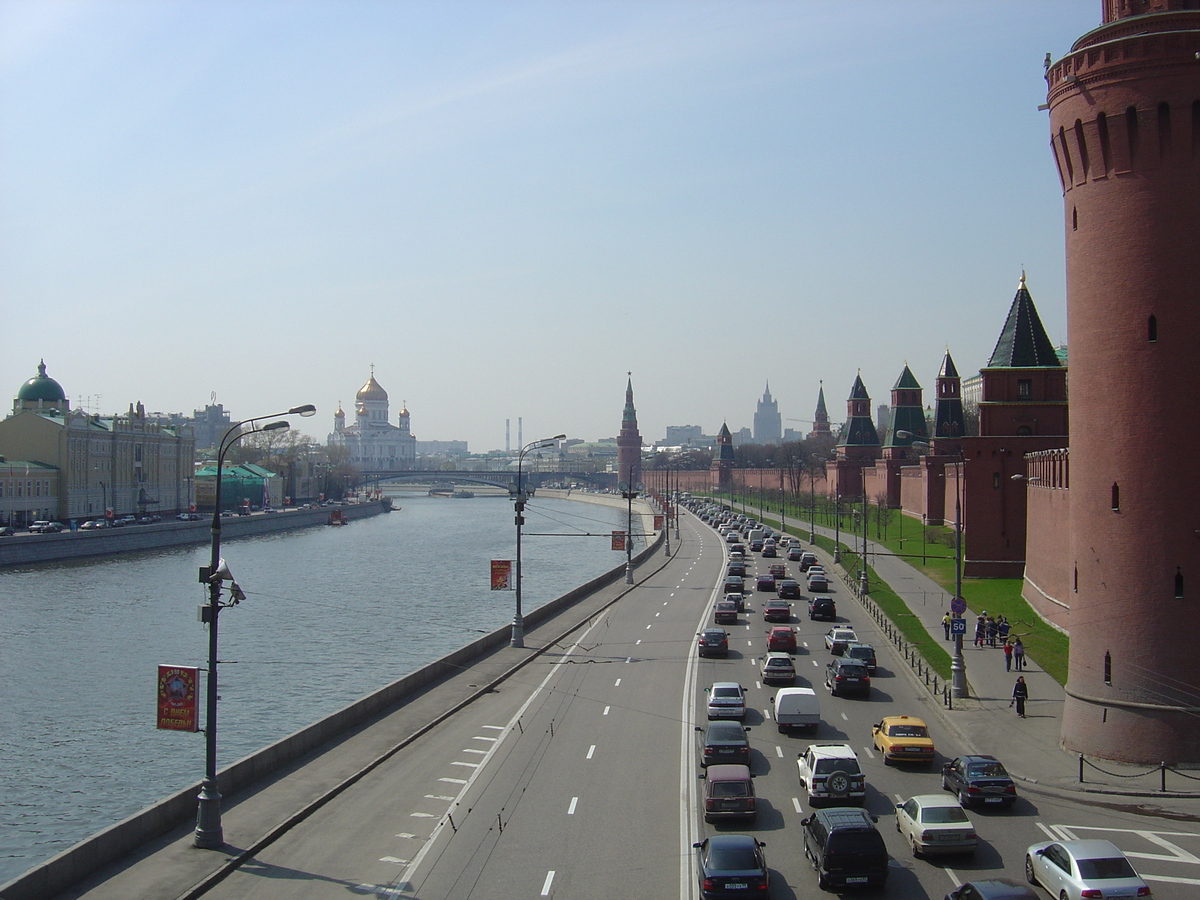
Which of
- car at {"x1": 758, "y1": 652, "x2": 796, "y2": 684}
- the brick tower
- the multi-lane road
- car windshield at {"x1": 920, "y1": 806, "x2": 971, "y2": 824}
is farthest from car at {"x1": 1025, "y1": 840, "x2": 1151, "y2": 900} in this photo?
car at {"x1": 758, "y1": 652, "x2": 796, "y2": 684}

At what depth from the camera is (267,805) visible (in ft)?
63.2

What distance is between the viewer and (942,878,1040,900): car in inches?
508

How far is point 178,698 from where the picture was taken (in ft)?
60.4

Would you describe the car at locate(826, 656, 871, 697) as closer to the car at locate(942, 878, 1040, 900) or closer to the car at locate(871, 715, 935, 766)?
the car at locate(871, 715, 935, 766)

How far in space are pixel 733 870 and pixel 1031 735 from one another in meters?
12.5

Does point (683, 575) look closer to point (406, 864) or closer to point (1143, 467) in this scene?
point (1143, 467)

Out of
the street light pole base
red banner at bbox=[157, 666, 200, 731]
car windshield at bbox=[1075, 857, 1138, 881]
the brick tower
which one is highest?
the brick tower

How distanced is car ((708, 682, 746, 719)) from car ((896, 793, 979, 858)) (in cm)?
819

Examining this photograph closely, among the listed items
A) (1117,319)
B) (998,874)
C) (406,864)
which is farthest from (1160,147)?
(406,864)

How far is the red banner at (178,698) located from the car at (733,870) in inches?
344

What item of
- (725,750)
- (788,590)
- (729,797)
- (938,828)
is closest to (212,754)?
(729,797)

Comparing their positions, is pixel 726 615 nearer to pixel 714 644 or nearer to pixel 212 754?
pixel 714 644

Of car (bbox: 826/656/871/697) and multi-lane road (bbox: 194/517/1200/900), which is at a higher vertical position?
car (bbox: 826/656/871/697)

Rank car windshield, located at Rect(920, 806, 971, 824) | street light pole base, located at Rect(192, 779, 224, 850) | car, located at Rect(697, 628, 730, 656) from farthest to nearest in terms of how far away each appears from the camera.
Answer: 1. car, located at Rect(697, 628, 730, 656)
2. street light pole base, located at Rect(192, 779, 224, 850)
3. car windshield, located at Rect(920, 806, 971, 824)
